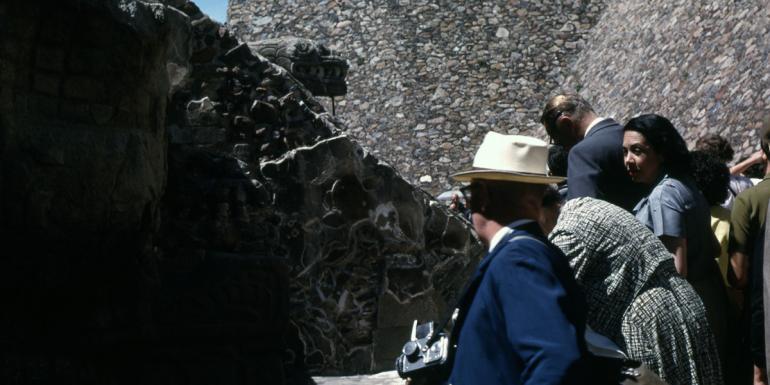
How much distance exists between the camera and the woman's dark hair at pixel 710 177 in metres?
4.61

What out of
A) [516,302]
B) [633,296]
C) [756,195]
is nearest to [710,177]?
[756,195]

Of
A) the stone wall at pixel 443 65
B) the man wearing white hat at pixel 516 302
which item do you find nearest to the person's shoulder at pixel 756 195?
the man wearing white hat at pixel 516 302

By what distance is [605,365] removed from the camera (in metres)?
2.36

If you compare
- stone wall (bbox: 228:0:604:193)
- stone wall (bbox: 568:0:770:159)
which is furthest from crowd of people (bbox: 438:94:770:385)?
stone wall (bbox: 228:0:604:193)

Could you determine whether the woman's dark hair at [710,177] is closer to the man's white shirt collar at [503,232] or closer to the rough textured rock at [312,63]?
the man's white shirt collar at [503,232]

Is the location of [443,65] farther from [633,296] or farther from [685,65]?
[633,296]

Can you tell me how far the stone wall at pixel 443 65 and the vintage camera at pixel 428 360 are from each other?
65.8 ft

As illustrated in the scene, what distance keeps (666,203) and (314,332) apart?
9.75 ft

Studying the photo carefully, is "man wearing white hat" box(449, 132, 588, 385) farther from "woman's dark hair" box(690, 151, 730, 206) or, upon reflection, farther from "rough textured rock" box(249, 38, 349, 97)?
"rough textured rock" box(249, 38, 349, 97)

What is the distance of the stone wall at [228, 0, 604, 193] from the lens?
23.2 metres

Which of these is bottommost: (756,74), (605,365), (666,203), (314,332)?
(314,332)

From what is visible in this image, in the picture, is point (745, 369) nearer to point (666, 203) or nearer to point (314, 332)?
point (666, 203)

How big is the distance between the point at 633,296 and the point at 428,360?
828 mm

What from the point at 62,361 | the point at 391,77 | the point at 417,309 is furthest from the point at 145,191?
the point at 391,77
